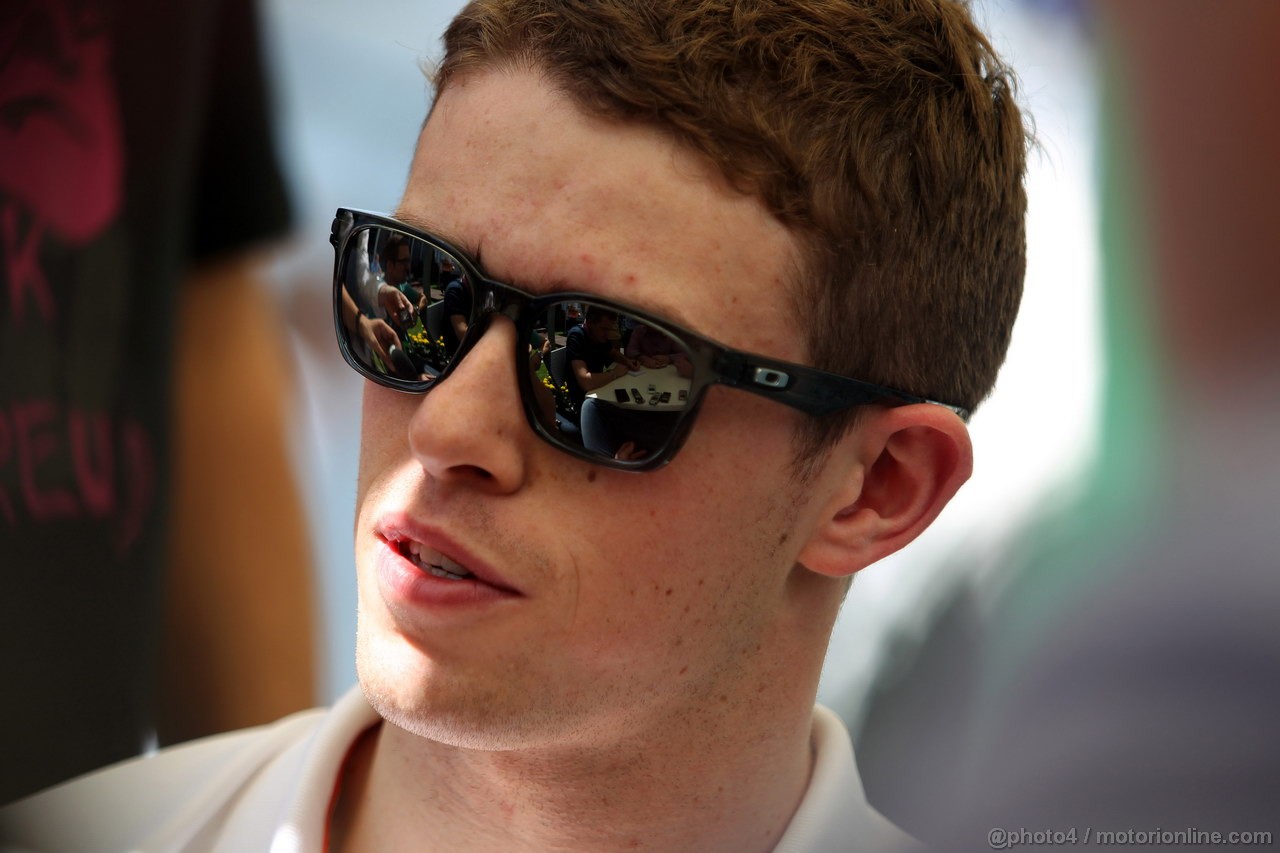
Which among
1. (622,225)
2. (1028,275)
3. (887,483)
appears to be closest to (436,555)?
(622,225)

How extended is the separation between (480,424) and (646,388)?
0.16m

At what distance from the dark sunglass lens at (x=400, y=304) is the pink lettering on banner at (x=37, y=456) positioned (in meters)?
1.15

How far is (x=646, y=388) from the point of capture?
1154 millimetres

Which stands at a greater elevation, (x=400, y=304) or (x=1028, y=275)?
(x=1028, y=275)

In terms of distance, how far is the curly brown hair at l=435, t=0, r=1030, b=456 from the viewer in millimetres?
1211

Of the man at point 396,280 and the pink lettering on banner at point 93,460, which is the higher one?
the man at point 396,280

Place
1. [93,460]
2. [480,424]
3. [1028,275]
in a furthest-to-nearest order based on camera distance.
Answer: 1. [93,460]
2. [1028,275]
3. [480,424]

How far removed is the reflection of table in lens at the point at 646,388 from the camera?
115 centimetres

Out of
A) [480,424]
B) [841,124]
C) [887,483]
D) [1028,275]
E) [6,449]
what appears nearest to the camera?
[480,424]

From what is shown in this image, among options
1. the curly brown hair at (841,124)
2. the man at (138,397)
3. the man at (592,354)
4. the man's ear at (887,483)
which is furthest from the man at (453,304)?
the man at (138,397)

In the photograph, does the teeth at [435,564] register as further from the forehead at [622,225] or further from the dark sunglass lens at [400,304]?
the forehead at [622,225]

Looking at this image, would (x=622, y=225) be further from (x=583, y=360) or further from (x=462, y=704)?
(x=462, y=704)

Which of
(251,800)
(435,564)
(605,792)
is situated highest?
(435,564)

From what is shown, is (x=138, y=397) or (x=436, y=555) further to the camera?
(x=138, y=397)
